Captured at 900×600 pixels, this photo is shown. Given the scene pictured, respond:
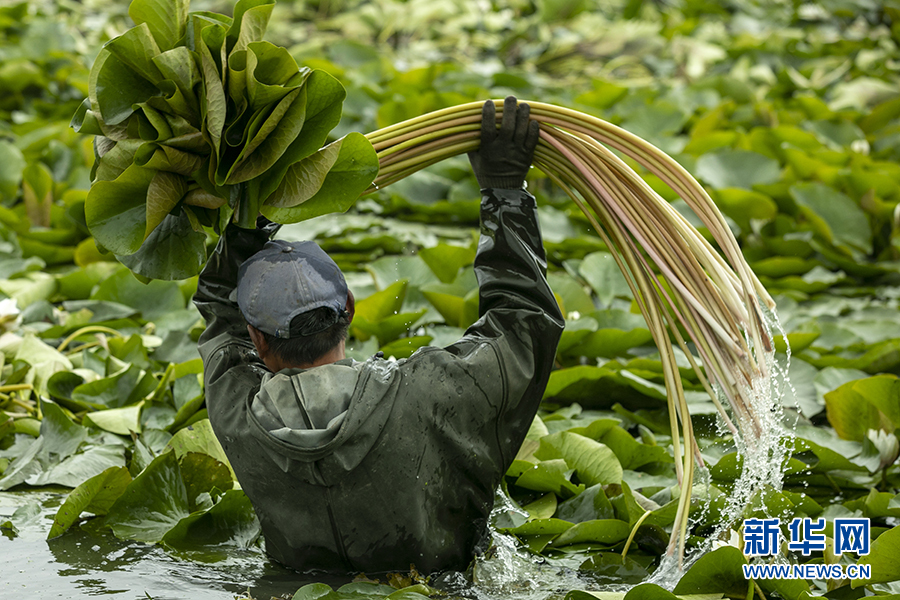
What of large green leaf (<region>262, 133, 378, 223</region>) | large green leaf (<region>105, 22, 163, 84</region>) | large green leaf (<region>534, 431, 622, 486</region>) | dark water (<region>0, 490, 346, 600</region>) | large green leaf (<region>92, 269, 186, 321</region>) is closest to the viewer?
large green leaf (<region>105, 22, 163, 84</region>)

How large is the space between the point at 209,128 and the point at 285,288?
30cm

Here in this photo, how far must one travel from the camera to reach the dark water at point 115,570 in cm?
177

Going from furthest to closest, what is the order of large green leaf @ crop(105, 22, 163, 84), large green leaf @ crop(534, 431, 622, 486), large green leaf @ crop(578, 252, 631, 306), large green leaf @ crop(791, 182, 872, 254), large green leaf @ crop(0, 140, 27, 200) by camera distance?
large green leaf @ crop(0, 140, 27, 200)
large green leaf @ crop(791, 182, 872, 254)
large green leaf @ crop(578, 252, 631, 306)
large green leaf @ crop(534, 431, 622, 486)
large green leaf @ crop(105, 22, 163, 84)

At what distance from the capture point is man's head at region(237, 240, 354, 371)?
1.65 m

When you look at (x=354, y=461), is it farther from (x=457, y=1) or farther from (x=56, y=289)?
(x=457, y=1)

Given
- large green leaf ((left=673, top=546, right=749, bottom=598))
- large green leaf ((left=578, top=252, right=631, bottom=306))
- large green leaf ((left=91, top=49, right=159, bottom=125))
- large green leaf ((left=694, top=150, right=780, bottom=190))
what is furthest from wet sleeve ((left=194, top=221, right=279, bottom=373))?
large green leaf ((left=694, top=150, right=780, bottom=190))

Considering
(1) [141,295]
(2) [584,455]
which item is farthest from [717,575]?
(1) [141,295]

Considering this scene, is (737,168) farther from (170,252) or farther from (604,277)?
(170,252)

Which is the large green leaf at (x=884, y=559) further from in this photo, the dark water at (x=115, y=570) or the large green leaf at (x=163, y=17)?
the large green leaf at (x=163, y=17)

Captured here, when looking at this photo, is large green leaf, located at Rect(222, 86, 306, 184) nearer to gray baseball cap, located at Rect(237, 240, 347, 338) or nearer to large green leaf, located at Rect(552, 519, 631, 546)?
gray baseball cap, located at Rect(237, 240, 347, 338)

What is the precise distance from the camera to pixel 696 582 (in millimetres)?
1727

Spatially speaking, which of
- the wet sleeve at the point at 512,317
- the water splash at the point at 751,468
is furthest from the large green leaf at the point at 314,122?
the water splash at the point at 751,468

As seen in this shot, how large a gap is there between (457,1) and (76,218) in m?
6.06

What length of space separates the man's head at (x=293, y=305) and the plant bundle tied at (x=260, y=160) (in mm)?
83
